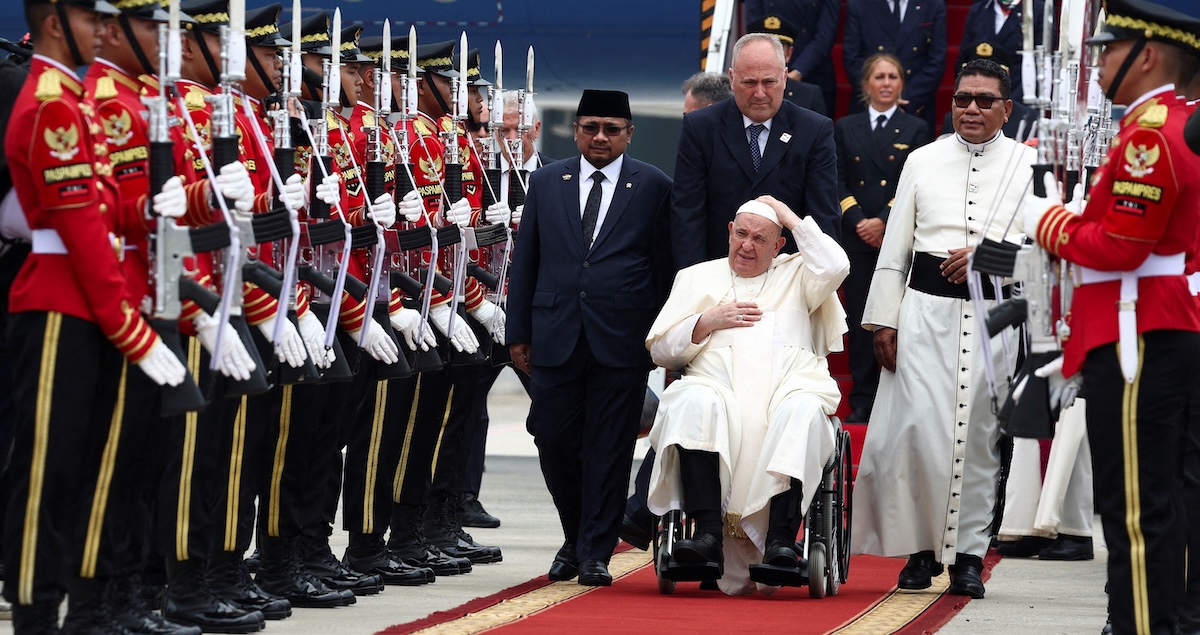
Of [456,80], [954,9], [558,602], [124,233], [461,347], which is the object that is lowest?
[558,602]

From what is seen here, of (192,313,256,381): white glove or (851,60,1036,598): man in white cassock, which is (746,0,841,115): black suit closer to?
(851,60,1036,598): man in white cassock

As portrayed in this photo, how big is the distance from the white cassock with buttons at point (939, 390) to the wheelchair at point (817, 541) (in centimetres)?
30

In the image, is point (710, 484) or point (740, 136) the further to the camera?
point (740, 136)

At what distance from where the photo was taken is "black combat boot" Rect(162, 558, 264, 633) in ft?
18.6

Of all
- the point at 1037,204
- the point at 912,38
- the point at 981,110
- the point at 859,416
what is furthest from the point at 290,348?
the point at 912,38

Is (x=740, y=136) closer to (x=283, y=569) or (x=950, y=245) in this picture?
(x=950, y=245)

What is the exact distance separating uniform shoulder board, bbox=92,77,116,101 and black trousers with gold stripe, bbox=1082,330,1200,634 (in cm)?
259

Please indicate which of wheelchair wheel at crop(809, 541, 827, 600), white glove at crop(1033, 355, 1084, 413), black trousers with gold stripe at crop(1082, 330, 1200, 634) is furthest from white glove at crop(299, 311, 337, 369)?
black trousers with gold stripe at crop(1082, 330, 1200, 634)

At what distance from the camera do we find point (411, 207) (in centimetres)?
688

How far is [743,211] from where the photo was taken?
688 centimetres

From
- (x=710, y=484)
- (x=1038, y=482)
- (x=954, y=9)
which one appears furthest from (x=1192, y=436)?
(x=954, y=9)

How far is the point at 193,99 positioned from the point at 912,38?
6.02 metres

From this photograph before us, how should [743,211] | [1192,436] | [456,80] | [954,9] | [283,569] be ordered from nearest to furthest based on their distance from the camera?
[1192,436]
[283,569]
[743,211]
[456,80]
[954,9]

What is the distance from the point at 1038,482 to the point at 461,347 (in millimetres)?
2645
